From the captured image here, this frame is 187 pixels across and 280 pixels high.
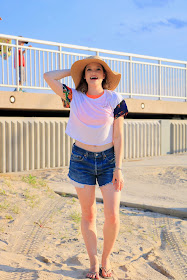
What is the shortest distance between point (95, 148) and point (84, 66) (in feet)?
2.49

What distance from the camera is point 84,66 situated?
339 cm

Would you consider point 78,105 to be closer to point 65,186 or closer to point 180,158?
point 65,186

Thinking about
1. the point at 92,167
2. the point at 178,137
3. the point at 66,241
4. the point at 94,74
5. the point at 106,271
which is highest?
the point at 94,74

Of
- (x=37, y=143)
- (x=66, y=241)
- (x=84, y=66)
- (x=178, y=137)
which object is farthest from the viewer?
(x=178, y=137)

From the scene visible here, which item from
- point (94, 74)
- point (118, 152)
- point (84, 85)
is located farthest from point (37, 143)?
point (118, 152)

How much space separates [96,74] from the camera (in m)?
3.29

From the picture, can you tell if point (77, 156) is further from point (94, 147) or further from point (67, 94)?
point (67, 94)

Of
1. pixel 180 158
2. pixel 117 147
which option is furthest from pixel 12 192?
pixel 180 158

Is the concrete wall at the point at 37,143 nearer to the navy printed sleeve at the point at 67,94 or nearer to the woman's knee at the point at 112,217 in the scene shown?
the navy printed sleeve at the point at 67,94

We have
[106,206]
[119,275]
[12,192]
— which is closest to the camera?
[106,206]

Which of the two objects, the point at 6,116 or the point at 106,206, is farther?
the point at 6,116

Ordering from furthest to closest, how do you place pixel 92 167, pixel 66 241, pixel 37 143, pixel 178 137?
pixel 178 137
pixel 37 143
pixel 66 241
pixel 92 167

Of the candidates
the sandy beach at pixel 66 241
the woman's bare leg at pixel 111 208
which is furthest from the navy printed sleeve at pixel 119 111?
the sandy beach at pixel 66 241

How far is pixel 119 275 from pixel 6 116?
7.13 meters
